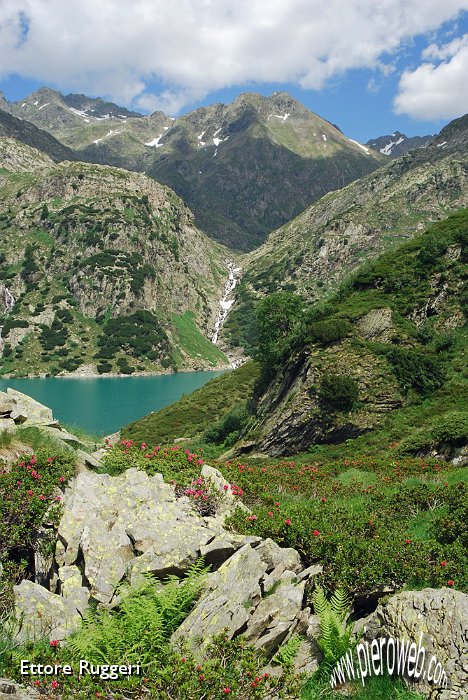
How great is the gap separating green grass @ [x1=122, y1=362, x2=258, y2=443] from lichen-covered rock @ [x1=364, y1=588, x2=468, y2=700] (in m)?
58.5

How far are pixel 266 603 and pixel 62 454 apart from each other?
22.0 ft

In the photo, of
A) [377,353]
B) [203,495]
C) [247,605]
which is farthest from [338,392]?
[247,605]

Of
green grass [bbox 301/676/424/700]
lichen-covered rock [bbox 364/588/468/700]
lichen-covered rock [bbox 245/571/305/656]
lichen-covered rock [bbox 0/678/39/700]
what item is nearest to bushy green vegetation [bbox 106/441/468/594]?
lichen-covered rock [bbox 245/571/305/656]

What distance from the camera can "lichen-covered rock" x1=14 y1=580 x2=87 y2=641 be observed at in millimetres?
7305

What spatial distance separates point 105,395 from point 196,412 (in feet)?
208

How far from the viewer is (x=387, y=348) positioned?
39.3 m

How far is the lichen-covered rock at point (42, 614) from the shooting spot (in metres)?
7.30

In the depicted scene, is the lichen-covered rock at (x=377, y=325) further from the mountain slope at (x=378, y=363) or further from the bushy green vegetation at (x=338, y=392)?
the bushy green vegetation at (x=338, y=392)

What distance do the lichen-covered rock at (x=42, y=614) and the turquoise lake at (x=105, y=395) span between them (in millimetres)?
77547

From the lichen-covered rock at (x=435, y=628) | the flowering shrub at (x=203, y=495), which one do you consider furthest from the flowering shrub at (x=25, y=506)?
the lichen-covered rock at (x=435, y=628)

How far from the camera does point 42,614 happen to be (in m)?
7.57

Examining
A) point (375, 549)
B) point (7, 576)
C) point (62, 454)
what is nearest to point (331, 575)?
point (375, 549)

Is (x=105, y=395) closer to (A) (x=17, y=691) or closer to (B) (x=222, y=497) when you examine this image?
(B) (x=222, y=497)

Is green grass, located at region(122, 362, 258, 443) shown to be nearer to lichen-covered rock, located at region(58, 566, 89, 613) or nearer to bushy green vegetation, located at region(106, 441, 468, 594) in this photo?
bushy green vegetation, located at region(106, 441, 468, 594)
